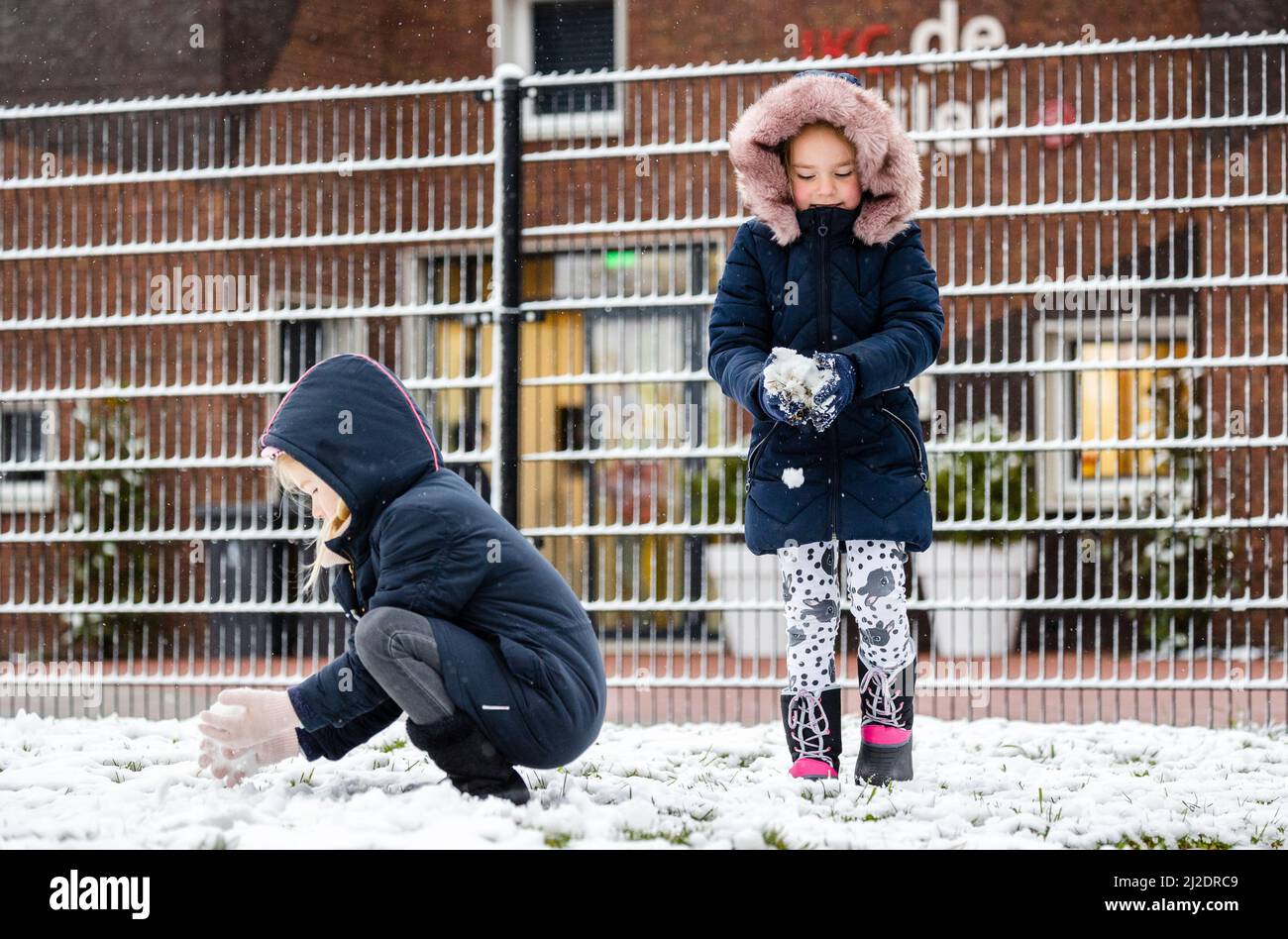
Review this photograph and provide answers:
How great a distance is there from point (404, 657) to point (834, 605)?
122 cm

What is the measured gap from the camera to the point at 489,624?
269 cm

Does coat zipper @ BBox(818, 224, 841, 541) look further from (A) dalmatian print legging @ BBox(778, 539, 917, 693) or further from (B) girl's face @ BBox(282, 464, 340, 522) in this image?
(B) girl's face @ BBox(282, 464, 340, 522)

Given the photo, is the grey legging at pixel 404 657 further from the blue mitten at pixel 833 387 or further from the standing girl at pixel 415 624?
the blue mitten at pixel 833 387

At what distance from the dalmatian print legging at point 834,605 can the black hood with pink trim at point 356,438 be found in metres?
1.00

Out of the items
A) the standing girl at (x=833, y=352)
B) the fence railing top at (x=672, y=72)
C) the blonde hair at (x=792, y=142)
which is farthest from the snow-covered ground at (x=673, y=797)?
the fence railing top at (x=672, y=72)

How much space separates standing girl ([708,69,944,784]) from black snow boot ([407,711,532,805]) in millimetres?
880

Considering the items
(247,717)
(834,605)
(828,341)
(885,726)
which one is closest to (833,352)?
(828,341)

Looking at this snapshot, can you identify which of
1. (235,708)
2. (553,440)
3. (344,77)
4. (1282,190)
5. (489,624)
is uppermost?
(344,77)

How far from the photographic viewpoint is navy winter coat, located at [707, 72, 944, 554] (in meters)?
3.14

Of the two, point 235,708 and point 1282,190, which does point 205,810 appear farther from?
point 1282,190

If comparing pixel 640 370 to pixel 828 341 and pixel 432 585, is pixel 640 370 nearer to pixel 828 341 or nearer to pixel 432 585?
pixel 828 341

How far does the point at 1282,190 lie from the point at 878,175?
87.8 inches
